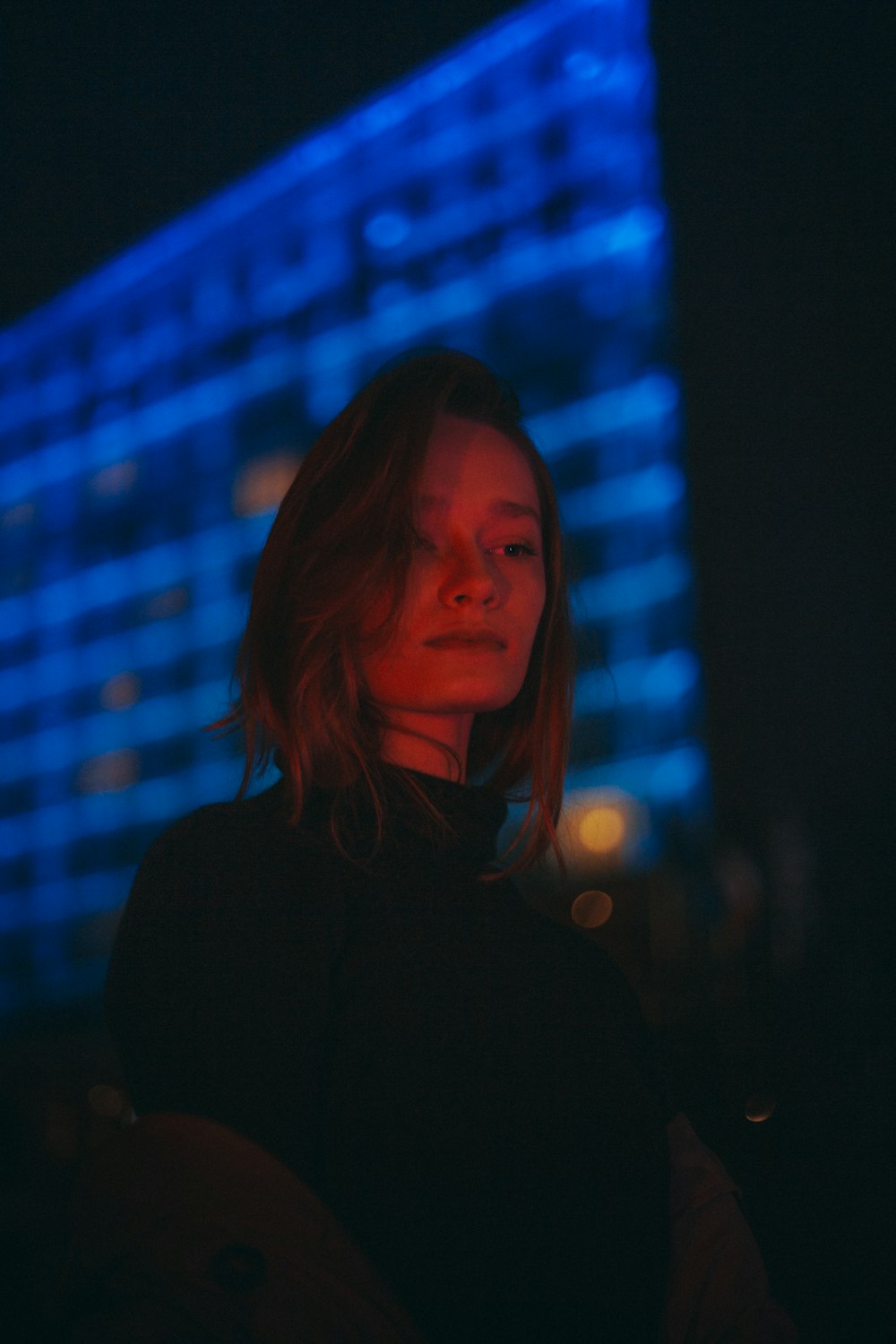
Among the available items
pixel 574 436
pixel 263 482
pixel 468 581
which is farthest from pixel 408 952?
pixel 263 482

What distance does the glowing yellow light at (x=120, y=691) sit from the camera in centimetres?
424

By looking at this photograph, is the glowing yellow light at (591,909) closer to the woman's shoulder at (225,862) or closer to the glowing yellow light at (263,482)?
the woman's shoulder at (225,862)

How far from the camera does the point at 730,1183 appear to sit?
2.81ft

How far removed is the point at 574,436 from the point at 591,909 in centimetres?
154

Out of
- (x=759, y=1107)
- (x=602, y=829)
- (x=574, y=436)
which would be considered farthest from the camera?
(x=574, y=436)

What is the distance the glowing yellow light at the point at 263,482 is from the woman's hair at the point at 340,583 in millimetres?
2610

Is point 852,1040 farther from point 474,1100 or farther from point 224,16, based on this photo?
point 224,16

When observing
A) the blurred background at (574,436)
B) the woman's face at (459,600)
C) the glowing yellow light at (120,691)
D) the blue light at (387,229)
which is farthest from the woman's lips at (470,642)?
the glowing yellow light at (120,691)

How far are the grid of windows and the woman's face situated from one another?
13.5 inches

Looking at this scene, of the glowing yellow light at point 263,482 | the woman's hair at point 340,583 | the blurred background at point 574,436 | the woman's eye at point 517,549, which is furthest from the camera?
the glowing yellow light at point 263,482

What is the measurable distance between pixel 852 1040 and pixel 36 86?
3297mm

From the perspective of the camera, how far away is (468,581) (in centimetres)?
91

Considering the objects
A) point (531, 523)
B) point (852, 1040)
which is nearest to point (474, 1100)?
point (531, 523)

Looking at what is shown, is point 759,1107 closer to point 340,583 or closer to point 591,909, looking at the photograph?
point 591,909
